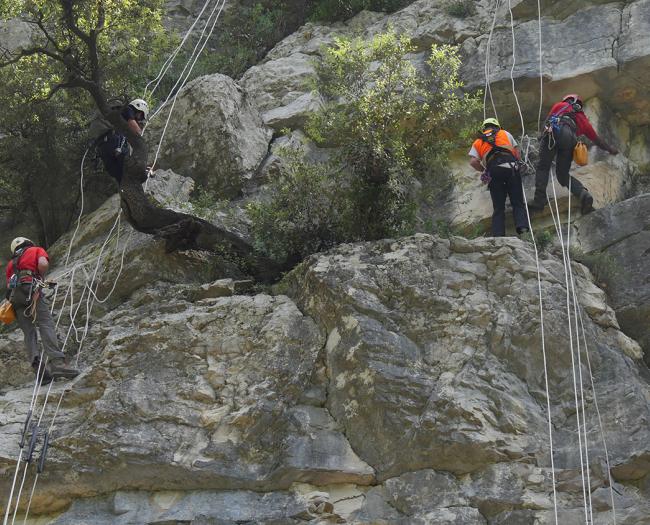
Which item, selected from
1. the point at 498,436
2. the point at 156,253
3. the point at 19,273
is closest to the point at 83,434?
the point at 19,273

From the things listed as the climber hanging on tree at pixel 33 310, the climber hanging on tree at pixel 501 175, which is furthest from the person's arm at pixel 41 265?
the climber hanging on tree at pixel 501 175

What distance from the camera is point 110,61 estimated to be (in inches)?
523

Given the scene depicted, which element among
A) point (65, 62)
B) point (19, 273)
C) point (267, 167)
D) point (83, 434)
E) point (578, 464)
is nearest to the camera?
point (578, 464)

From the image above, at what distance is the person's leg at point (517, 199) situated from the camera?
11.2 meters

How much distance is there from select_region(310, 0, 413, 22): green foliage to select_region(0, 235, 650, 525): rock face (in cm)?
754

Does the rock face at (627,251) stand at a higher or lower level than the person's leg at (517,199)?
lower

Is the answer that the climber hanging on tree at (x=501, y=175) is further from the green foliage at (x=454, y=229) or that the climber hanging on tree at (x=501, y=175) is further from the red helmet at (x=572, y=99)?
the red helmet at (x=572, y=99)

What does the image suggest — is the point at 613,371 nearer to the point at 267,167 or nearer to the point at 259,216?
the point at 259,216

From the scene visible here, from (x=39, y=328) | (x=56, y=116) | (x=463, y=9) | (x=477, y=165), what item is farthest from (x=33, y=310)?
(x=463, y=9)

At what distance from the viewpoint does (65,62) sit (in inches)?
467

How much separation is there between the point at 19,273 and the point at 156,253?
1.69 metres

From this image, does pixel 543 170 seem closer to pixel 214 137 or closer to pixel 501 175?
pixel 501 175

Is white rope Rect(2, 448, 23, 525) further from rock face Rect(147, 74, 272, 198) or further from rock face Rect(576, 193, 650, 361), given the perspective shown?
rock face Rect(576, 193, 650, 361)

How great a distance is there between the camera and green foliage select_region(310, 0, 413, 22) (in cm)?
1630
